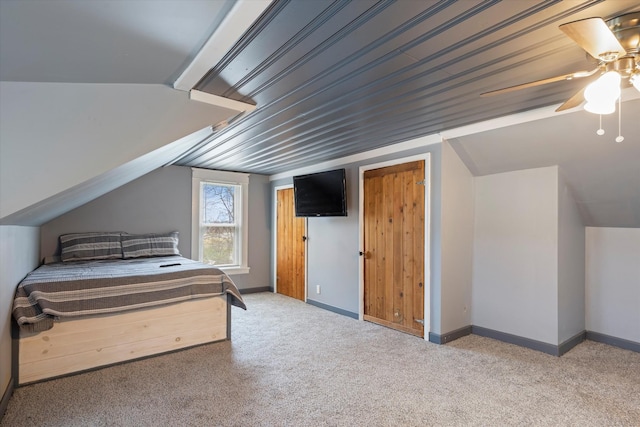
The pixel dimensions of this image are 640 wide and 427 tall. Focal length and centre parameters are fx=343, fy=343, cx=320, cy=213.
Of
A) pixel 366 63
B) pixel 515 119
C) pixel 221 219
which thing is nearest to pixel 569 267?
pixel 515 119

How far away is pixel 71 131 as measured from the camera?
1.70 m

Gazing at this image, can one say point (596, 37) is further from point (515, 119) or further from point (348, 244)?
point (348, 244)

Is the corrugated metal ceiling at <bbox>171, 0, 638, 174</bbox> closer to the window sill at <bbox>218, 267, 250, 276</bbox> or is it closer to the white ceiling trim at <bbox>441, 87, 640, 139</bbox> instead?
the white ceiling trim at <bbox>441, 87, 640, 139</bbox>

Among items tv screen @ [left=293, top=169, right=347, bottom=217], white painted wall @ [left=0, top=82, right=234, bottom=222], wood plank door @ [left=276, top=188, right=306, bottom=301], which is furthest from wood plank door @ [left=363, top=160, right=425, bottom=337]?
white painted wall @ [left=0, top=82, right=234, bottom=222]

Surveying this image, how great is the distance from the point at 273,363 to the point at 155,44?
8.17 feet

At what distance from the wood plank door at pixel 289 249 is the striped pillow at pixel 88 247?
2390 millimetres

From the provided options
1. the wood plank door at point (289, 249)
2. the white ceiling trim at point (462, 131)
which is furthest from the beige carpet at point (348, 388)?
the white ceiling trim at point (462, 131)

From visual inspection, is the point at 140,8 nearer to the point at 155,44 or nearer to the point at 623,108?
the point at 155,44

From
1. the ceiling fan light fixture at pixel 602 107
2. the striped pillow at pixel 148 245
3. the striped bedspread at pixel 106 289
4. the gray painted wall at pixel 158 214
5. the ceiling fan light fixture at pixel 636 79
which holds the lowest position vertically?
the striped bedspread at pixel 106 289

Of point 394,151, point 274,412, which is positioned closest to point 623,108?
point 394,151

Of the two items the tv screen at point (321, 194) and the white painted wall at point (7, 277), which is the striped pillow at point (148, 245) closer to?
the white painted wall at point (7, 277)

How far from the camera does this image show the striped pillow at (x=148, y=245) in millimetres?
4363

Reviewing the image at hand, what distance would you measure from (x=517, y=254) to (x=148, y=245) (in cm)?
437

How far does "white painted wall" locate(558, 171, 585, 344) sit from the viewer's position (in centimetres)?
325
